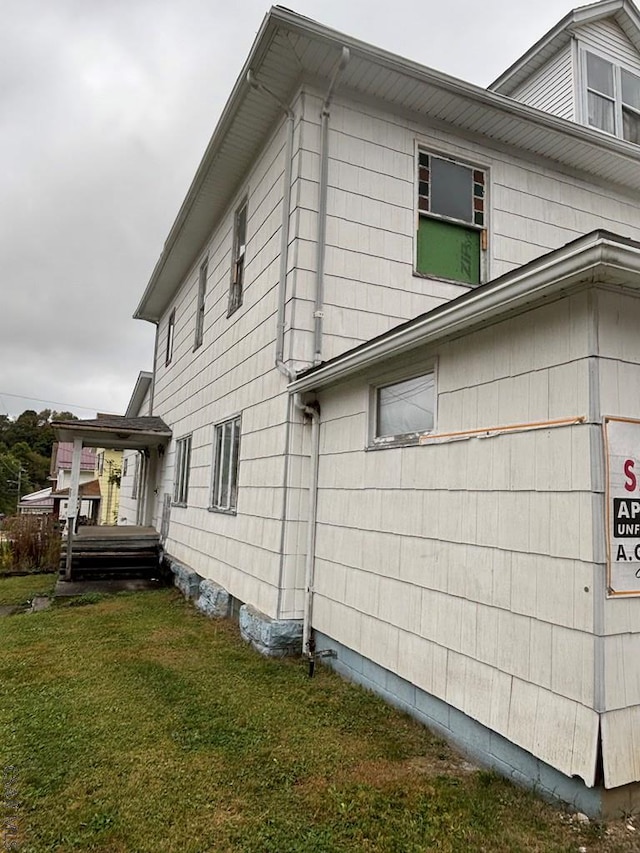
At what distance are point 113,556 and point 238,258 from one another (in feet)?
19.9

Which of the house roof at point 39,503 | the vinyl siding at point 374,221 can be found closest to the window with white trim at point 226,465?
the vinyl siding at point 374,221

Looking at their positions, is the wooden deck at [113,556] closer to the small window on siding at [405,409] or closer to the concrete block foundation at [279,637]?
the concrete block foundation at [279,637]

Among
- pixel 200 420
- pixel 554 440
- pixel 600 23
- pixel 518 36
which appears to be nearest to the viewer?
pixel 554 440

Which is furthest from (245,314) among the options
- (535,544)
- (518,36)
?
(518,36)

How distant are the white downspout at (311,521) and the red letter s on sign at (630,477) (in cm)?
303

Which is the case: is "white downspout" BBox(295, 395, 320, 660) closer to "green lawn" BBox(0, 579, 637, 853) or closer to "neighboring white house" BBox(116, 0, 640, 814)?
"neighboring white house" BBox(116, 0, 640, 814)

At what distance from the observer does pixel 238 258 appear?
7516mm

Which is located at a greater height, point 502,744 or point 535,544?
point 535,544

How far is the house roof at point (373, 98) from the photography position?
5.04 m

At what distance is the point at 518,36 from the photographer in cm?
1191

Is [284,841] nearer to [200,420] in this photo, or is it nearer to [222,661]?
[222,661]

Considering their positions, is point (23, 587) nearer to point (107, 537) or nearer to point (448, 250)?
point (107, 537)

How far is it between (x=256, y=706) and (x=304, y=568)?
1.48 metres

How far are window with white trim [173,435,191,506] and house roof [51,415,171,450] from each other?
889 mm
